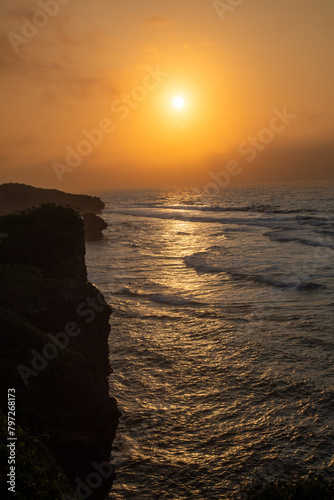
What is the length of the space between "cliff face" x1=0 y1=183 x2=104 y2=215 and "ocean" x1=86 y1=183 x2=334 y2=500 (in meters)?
41.5

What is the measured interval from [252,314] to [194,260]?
12.5 m

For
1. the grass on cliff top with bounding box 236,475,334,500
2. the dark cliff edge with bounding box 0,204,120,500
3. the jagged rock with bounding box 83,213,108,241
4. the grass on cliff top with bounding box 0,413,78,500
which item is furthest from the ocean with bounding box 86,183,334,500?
the jagged rock with bounding box 83,213,108,241

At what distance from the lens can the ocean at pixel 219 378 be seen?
275 inches

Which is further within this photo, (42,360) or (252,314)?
(252,314)

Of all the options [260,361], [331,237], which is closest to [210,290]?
[260,361]

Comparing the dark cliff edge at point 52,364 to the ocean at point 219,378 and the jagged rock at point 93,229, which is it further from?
the jagged rock at point 93,229

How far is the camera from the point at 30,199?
62.2 metres

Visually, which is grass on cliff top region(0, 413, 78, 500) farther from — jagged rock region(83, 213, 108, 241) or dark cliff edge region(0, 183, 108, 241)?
dark cliff edge region(0, 183, 108, 241)

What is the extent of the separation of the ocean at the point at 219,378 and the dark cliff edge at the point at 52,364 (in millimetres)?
919

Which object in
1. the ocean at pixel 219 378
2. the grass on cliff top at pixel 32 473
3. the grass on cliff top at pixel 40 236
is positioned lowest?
the ocean at pixel 219 378

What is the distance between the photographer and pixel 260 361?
1106cm

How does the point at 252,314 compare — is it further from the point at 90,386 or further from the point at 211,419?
the point at 90,386

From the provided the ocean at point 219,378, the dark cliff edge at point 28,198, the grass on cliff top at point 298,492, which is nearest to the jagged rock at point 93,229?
the dark cliff edge at point 28,198

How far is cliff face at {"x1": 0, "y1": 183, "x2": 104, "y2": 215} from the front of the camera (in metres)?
58.7
